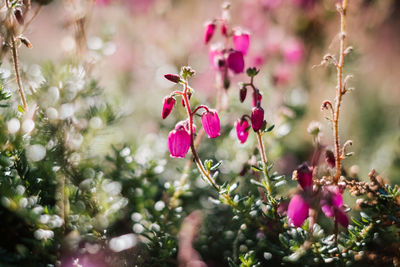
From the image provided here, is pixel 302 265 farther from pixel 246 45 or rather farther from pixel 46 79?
pixel 46 79

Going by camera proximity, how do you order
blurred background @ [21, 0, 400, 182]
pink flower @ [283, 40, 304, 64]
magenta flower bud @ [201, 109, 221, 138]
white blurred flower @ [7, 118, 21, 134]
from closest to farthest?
white blurred flower @ [7, 118, 21, 134] < magenta flower bud @ [201, 109, 221, 138] < blurred background @ [21, 0, 400, 182] < pink flower @ [283, 40, 304, 64]

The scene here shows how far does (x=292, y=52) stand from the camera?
1.61 metres

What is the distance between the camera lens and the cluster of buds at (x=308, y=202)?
2.21 ft

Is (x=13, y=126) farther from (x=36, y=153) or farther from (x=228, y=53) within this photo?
(x=228, y=53)

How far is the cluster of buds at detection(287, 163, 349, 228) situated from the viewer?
26.5 inches

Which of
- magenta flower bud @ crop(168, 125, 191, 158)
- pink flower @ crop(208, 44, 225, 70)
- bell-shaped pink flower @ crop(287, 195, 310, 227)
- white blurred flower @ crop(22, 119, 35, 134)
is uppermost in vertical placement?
pink flower @ crop(208, 44, 225, 70)

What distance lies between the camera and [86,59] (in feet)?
3.47

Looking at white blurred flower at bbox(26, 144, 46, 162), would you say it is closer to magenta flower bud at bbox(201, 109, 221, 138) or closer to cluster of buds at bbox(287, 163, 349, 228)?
Answer: magenta flower bud at bbox(201, 109, 221, 138)

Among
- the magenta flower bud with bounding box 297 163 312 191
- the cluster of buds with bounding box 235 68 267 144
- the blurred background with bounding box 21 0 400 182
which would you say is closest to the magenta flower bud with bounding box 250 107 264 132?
the cluster of buds with bounding box 235 68 267 144

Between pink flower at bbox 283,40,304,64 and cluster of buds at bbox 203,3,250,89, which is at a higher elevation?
pink flower at bbox 283,40,304,64

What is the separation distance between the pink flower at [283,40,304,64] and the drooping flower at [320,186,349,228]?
1.02 meters

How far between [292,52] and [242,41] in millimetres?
753

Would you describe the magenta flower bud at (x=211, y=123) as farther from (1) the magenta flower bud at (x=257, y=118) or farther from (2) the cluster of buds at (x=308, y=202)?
(2) the cluster of buds at (x=308, y=202)

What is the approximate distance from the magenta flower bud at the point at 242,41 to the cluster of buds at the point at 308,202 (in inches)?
14.1
